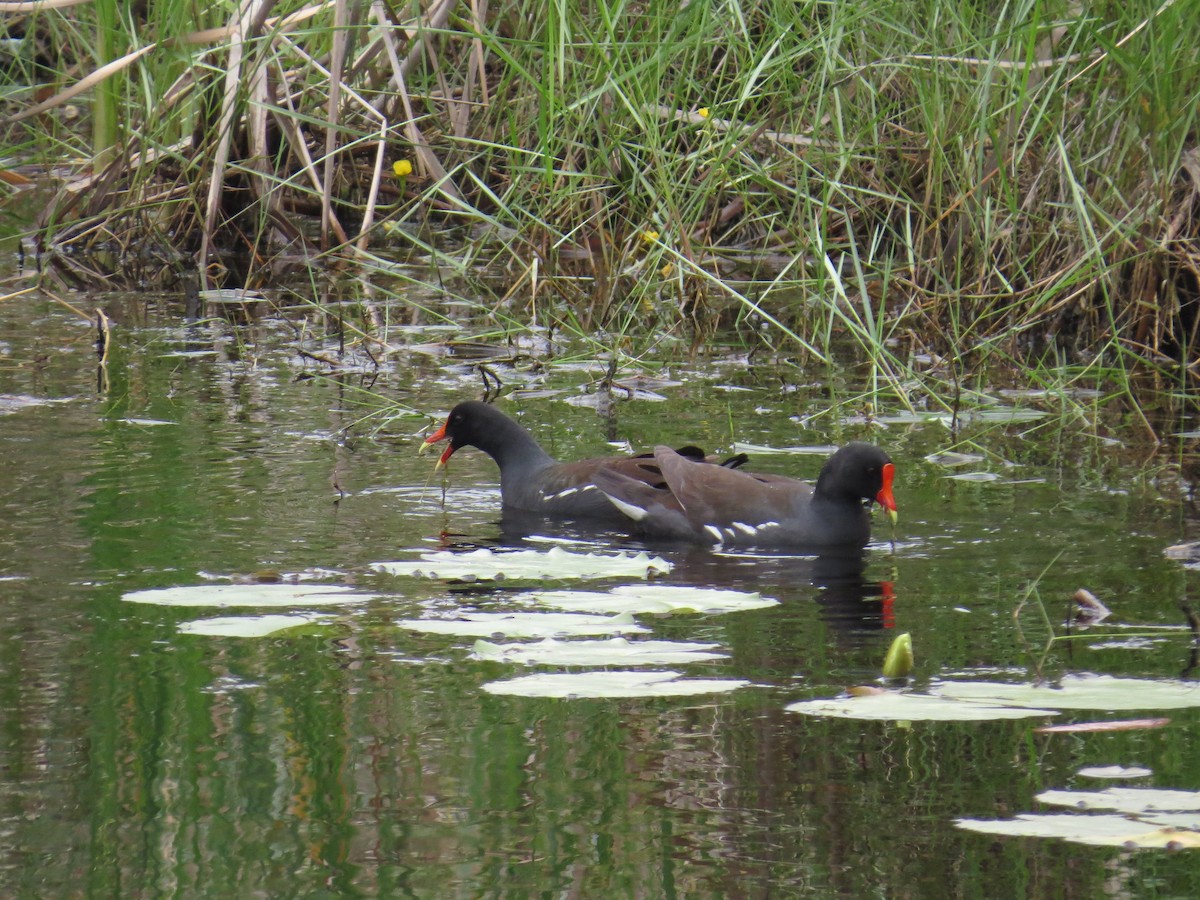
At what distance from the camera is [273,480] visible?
7836 millimetres

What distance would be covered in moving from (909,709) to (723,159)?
17.2 ft

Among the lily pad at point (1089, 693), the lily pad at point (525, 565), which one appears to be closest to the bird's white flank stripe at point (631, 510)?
the lily pad at point (525, 565)

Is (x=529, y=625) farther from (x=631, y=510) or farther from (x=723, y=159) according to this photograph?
(x=723, y=159)

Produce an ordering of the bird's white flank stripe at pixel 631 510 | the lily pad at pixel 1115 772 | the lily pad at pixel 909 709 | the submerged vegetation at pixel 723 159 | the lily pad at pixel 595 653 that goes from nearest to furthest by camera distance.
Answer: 1. the lily pad at pixel 1115 772
2. the lily pad at pixel 909 709
3. the lily pad at pixel 595 653
4. the bird's white flank stripe at pixel 631 510
5. the submerged vegetation at pixel 723 159

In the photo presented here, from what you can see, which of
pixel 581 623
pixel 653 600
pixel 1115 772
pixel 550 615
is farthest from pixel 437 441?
pixel 1115 772

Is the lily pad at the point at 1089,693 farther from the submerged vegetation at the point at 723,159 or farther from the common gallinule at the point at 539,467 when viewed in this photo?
the submerged vegetation at the point at 723,159

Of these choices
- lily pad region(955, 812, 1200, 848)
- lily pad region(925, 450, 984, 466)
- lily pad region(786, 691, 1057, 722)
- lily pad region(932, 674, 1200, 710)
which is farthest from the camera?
lily pad region(925, 450, 984, 466)

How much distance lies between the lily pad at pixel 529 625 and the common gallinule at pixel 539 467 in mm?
2066

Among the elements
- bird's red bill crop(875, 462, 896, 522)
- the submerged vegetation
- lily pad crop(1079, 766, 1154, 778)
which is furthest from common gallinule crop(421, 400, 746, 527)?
lily pad crop(1079, 766, 1154, 778)

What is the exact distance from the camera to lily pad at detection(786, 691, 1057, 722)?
15.4 feet

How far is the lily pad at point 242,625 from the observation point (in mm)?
5562

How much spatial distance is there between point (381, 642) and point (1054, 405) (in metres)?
4.90

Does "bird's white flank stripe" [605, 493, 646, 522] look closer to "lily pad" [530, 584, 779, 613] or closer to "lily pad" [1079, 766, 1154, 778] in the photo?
"lily pad" [530, 584, 779, 613]

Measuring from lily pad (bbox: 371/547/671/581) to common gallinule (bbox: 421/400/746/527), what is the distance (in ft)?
3.12
